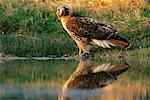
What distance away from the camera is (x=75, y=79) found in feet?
36.4

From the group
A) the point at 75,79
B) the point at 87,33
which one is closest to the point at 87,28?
the point at 87,33

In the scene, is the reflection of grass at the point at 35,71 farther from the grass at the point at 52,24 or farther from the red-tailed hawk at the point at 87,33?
the grass at the point at 52,24

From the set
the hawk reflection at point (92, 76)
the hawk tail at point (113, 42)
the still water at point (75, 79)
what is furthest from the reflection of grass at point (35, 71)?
the hawk tail at point (113, 42)

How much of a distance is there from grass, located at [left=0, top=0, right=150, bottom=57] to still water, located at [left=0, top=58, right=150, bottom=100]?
91 cm

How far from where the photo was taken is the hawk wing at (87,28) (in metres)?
13.5

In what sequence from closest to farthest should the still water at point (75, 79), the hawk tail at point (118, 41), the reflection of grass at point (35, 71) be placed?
the still water at point (75, 79) < the reflection of grass at point (35, 71) < the hawk tail at point (118, 41)

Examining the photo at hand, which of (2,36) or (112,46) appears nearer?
(112,46)

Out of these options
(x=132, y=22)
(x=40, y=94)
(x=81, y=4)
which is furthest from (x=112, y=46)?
(x=40, y=94)

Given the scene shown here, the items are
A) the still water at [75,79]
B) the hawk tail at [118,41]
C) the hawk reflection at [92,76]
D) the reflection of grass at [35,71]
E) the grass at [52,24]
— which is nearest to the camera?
the still water at [75,79]

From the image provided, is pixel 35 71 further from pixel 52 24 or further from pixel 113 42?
pixel 52 24

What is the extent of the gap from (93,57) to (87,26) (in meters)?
0.62

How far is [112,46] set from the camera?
14.0m

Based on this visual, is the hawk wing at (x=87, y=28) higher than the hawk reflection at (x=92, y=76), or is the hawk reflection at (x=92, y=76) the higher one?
the hawk wing at (x=87, y=28)

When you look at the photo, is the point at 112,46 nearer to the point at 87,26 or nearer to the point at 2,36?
the point at 87,26
